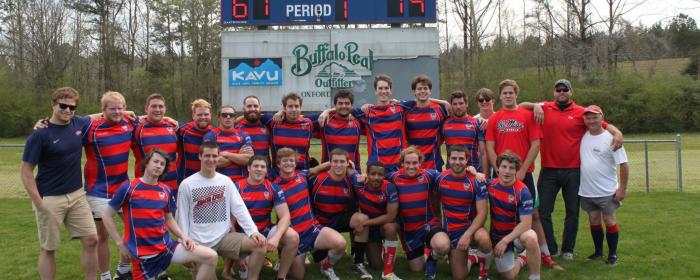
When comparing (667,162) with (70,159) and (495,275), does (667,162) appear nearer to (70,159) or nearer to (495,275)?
(495,275)

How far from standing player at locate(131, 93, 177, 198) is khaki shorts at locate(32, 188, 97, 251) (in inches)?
26.4

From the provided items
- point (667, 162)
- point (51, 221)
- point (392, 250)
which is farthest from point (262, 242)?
point (667, 162)

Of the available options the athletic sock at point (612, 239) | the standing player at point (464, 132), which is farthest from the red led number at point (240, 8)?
the athletic sock at point (612, 239)

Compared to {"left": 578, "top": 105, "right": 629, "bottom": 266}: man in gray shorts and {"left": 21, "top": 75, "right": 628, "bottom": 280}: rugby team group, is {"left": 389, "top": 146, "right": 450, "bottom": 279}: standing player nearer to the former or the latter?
{"left": 21, "top": 75, "right": 628, "bottom": 280}: rugby team group

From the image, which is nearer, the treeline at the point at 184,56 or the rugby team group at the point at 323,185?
the rugby team group at the point at 323,185

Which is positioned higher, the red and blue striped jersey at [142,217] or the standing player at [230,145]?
the standing player at [230,145]

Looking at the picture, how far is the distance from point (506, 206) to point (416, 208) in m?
0.84

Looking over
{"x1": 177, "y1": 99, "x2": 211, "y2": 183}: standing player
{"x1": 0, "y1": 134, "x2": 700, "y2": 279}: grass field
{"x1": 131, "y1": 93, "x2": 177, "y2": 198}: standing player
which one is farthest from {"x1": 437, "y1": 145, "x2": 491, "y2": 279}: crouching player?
{"x1": 131, "y1": 93, "x2": 177, "y2": 198}: standing player

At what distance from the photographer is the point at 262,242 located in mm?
4488

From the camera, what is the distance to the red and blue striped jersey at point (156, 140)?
525 cm

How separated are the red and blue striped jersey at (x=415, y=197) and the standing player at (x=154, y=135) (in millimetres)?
2200

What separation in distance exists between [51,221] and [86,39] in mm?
37203

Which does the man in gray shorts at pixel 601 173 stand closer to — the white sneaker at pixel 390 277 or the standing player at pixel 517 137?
the standing player at pixel 517 137

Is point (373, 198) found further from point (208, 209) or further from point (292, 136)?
point (208, 209)
